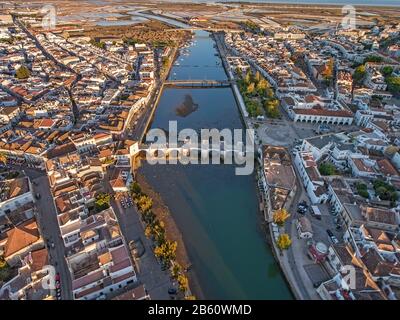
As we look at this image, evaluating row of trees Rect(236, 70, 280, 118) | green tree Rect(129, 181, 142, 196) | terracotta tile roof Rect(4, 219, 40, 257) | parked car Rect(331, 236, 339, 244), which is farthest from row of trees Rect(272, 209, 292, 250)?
row of trees Rect(236, 70, 280, 118)

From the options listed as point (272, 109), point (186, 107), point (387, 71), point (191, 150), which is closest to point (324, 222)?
point (191, 150)

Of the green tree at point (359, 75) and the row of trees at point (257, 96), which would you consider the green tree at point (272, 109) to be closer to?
the row of trees at point (257, 96)

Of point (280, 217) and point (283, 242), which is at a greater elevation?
point (280, 217)

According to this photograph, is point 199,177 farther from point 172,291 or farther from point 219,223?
point 172,291

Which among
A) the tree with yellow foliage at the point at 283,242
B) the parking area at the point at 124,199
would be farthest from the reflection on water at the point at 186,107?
the tree with yellow foliage at the point at 283,242

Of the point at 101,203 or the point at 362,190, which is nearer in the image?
the point at 101,203

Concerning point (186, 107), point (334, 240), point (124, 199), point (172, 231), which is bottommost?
point (172, 231)

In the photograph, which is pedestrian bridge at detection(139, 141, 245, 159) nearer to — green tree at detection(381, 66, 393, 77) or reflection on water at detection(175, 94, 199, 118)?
reflection on water at detection(175, 94, 199, 118)
